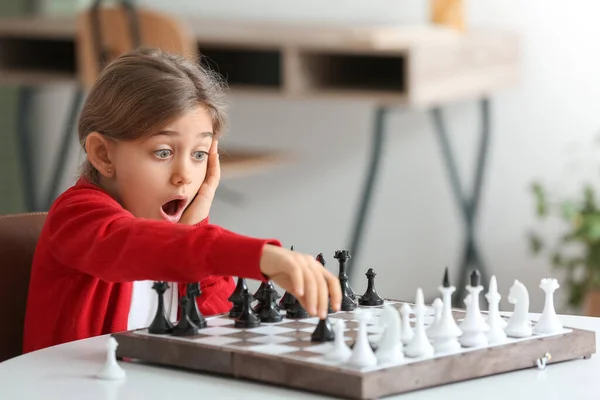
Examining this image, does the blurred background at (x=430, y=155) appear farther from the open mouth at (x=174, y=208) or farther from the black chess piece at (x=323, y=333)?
the black chess piece at (x=323, y=333)

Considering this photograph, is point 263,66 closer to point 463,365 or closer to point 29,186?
point 29,186

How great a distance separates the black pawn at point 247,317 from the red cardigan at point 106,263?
0.21 feet

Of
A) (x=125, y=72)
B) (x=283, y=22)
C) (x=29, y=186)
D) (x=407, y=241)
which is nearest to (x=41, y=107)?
(x=29, y=186)

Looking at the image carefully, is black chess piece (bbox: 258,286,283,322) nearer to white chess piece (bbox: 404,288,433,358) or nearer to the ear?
white chess piece (bbox: 404,288,433,358)

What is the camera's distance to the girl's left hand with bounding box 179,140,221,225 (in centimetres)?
152

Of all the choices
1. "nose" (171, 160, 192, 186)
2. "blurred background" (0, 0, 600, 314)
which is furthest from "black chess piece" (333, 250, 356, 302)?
"blurred background" (0, 0, 600, 314)

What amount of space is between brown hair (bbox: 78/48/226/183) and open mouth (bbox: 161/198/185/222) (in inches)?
4.0

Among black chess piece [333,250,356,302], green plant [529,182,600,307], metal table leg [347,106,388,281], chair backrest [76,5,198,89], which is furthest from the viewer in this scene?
metal table leg [347,106,388,281]

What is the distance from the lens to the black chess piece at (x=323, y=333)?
113cm

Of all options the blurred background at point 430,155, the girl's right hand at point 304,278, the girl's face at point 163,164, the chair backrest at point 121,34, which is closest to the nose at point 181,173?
the girl's face at point 163,164

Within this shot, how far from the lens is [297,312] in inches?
49.7

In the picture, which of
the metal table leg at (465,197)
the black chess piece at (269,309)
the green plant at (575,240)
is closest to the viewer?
the black chess piece at (269,309)

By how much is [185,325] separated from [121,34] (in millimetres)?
2158

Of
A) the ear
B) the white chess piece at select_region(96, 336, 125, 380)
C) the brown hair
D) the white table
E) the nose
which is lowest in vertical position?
the white table
